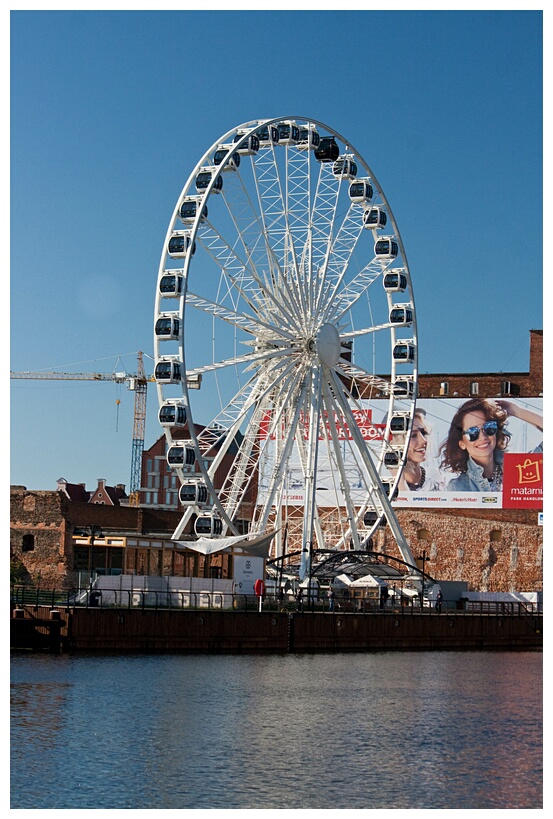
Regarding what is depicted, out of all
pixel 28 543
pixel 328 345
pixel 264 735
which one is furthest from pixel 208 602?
pixel 28 543

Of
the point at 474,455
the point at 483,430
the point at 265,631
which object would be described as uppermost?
the point at 483,430

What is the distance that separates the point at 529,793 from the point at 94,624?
77.4ft

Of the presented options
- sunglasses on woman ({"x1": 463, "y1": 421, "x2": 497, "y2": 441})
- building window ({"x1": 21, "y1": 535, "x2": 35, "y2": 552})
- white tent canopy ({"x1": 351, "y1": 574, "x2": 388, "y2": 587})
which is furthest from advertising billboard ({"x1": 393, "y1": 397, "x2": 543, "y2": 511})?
building window ({"x1": 21, "y1": 535, "x2": 35, "y2": 552})

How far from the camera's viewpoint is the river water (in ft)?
80.4

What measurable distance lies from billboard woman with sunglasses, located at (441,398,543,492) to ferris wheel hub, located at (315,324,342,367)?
2742 centimetres

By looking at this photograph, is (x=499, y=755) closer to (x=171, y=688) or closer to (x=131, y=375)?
(x=171, y=688)

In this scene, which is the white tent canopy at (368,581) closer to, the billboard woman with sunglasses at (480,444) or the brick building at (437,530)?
the brick building at (437,530)

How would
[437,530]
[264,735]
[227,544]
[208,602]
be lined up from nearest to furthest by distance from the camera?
1. [264,735]
2. [208,602]
3. [227,544]
4. [437,530]

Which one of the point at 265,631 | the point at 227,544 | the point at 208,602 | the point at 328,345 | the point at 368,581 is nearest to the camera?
the point at 265,631

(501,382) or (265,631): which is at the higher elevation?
(501,382)

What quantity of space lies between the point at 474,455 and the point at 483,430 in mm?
1737

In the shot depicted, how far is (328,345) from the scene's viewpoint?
59.4 m

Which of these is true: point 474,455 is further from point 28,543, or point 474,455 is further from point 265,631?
point 265,631

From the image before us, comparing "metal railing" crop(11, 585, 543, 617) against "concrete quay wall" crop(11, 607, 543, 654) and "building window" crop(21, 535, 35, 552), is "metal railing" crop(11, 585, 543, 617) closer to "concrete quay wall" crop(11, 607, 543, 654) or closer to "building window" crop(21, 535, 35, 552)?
"concrete quay wall" crop(11, 607, 543, 654)
